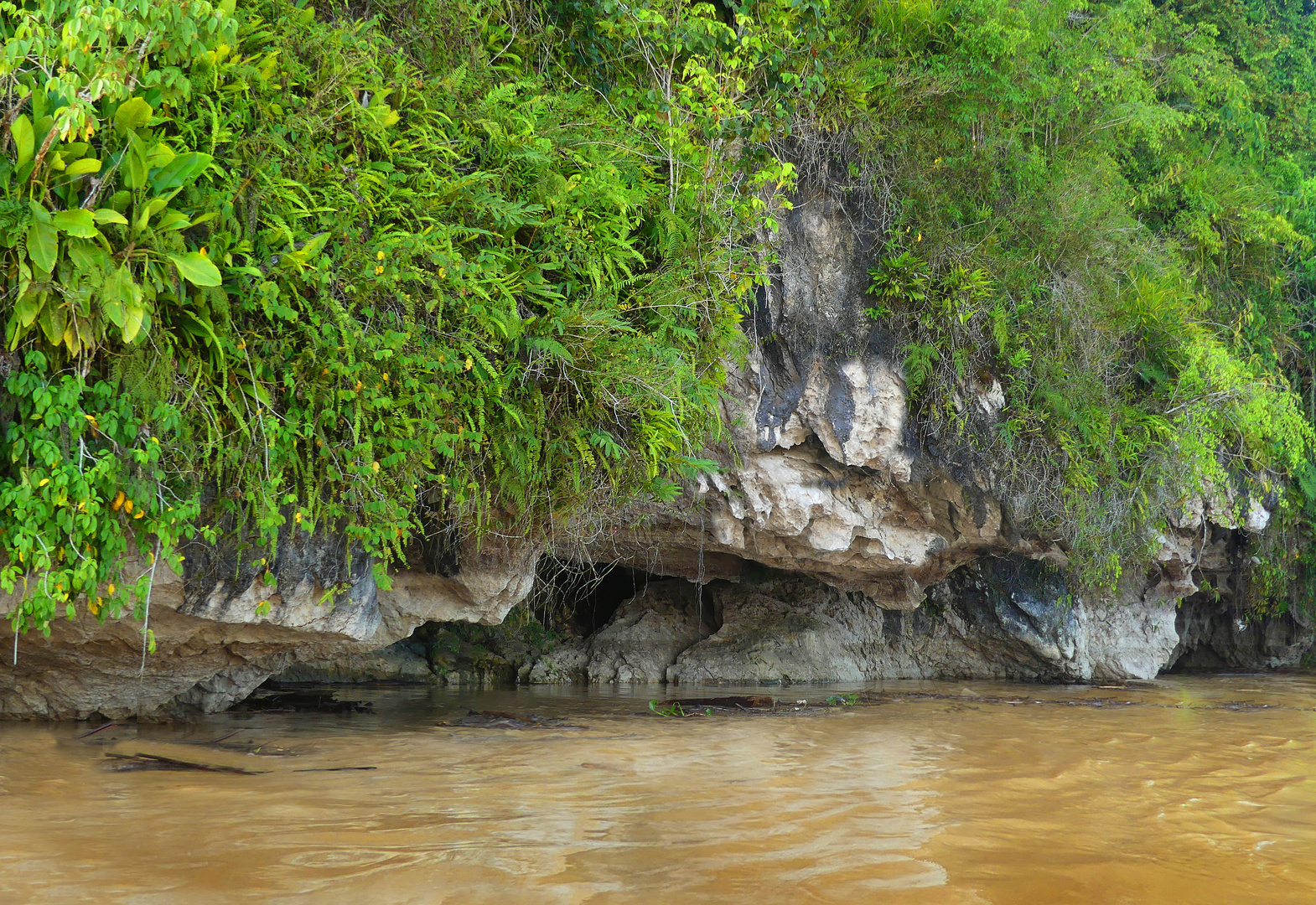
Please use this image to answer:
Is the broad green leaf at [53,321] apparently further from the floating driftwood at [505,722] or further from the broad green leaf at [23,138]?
the floating driftwood at [505,722]

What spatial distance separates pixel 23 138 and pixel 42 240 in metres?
0.41

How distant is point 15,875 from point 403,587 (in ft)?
11.6

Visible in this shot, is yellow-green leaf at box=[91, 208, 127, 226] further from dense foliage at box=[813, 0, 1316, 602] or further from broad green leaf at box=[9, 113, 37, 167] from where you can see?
dense foliage at box=[813, 0, 1316, 602]

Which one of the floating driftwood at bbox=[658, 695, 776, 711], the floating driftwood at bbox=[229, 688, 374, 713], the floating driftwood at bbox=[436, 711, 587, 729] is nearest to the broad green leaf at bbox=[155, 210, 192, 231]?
the floating driftwood at bbox=[436, 711, 587, 729]

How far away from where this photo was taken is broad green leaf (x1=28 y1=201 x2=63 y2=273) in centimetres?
374

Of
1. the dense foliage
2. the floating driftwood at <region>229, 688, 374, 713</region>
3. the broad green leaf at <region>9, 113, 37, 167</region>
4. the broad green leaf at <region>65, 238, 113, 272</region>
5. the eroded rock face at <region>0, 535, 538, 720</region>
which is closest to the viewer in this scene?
the broad green leaf at <region>9, 113, 37, 167</region>

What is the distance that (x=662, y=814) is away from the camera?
4.23 meters

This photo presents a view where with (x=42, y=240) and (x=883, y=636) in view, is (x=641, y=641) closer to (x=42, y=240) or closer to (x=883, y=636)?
(x=883, y=636)

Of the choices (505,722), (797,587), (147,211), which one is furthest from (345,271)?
(797,587)

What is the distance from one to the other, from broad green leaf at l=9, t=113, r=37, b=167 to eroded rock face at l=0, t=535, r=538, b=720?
204 cm

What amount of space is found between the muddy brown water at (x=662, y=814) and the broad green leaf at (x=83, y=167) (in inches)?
107

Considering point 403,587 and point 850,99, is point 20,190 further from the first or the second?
point 850,99

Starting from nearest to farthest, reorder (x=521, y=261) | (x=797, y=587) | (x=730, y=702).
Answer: (x=521, y=261)
(x=730, y=702)
(x=797, y=587)

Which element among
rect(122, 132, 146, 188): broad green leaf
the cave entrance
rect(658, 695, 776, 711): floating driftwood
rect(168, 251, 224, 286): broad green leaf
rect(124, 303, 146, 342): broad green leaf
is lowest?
rect(658, 695, 776, 711): floating driftwood
